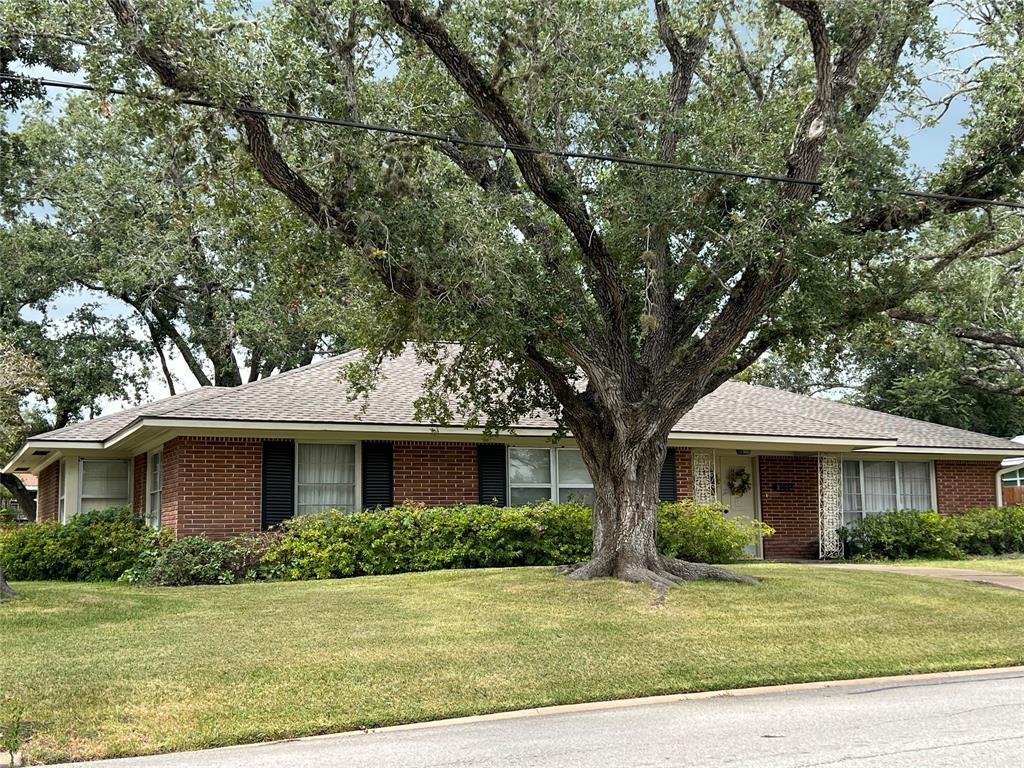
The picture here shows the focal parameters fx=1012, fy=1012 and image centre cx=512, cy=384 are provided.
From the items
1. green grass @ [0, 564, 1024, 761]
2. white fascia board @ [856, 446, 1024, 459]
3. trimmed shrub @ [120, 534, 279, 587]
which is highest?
white fascia board @ [856, 446, 1024, 459]

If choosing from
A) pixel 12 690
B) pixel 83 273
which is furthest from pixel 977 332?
pixel 83 273

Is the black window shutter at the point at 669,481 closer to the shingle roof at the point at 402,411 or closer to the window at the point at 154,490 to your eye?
the shingle roof at the point at 402,411

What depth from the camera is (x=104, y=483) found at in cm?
2241

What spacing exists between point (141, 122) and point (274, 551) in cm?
787

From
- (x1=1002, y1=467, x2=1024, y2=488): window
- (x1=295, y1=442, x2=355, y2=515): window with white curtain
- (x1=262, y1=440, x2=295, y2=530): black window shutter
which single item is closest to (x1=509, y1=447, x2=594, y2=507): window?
(x1=295, y1=442, x2=355, y2=515): window with white curtain

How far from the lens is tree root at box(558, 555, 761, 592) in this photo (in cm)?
1294

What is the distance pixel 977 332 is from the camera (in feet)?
48.4

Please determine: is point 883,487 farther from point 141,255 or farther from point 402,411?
point 141,255

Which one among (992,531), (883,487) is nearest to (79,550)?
(883,487)

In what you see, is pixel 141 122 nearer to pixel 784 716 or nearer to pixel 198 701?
pixel 198 701

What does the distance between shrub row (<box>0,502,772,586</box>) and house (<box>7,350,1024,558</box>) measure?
0.99m

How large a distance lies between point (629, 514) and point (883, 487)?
1259 centimetres

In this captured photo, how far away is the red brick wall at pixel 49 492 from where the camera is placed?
24.9 meters

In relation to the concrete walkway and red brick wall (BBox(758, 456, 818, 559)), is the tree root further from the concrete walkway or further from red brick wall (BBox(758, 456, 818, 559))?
red brick wall (BBox(758, 456, 818, 559))
